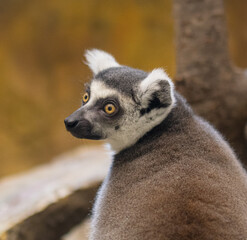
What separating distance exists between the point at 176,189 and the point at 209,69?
8.04 ft

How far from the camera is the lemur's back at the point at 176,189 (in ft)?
7.86

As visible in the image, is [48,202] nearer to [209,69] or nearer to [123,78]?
[123,78]

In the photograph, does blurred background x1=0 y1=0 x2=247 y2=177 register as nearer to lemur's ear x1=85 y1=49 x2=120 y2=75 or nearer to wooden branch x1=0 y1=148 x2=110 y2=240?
wooden branch x1=0 y1=148 x2=110 y2=240

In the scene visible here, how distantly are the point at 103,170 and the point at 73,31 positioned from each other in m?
4.98

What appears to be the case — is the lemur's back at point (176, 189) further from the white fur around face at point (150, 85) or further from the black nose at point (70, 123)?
the black nose at point (70, 123)

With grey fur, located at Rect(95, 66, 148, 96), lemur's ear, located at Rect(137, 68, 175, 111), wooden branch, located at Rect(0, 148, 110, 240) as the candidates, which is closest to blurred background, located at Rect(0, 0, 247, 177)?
wooden branch, located at Rect(0, 148, 110, 240)

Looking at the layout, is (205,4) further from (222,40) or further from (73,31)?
(73,31)

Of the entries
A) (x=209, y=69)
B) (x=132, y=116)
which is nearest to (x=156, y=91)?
(x=132, y=116)

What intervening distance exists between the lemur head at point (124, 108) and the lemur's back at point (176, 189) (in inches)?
3.5

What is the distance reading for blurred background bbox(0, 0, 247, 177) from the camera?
9430 millimetres

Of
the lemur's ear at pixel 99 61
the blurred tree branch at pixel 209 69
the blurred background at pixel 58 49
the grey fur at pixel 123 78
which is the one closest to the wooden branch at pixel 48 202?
the lemur's ear at pixel 99 61

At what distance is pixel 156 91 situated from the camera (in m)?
2.96

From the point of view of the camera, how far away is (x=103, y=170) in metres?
5.50

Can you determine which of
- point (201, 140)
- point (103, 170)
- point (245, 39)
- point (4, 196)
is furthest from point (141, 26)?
point (201, 140)
